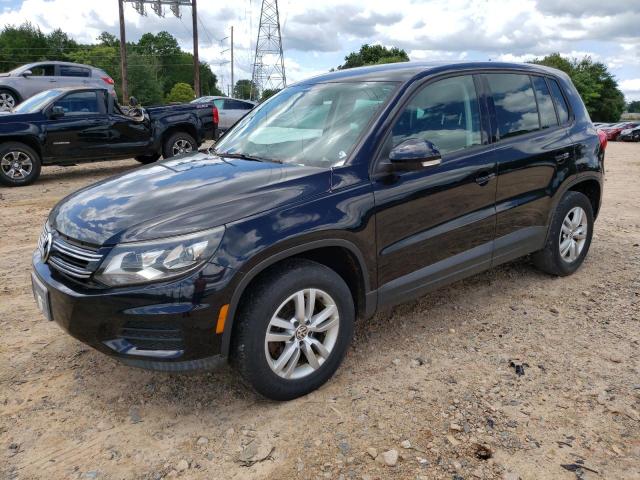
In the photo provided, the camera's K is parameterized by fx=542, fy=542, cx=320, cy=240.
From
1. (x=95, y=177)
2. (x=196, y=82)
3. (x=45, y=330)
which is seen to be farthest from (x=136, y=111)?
(x=196, y=82)

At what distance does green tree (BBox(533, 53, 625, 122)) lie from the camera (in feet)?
251

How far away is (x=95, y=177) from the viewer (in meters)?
10.7

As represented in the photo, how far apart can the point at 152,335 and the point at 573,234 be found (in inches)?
147

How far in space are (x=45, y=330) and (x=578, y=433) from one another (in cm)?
343

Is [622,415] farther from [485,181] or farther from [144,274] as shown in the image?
[144,274]

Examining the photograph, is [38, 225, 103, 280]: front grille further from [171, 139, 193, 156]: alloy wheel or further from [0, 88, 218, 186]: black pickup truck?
[171, 139, 193, 156]: alloy wheel

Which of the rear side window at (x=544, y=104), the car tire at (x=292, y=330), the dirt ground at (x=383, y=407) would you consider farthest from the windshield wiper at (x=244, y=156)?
the rear side window at (x=544, y=104)

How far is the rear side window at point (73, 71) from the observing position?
15906 mm

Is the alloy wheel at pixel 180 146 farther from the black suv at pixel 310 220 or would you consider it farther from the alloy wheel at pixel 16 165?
the black suv at pixel 310 220

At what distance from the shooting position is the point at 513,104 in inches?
160

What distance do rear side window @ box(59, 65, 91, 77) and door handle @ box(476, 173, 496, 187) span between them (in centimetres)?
1550

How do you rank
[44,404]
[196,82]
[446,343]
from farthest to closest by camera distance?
[196,82] < [446,343] < [44,404]

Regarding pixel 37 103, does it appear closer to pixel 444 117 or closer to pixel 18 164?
pixel 18 164

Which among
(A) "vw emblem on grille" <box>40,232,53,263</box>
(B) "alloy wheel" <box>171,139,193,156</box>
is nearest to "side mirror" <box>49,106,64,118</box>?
(B) "alloy wheel" <box>171,139,193,156</box>
